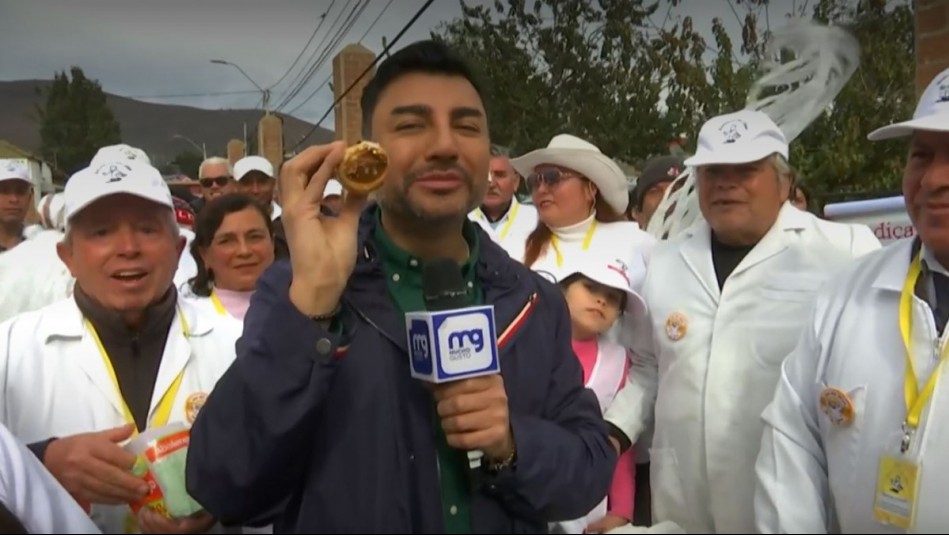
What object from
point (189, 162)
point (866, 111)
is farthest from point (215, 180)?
point (866, 111)

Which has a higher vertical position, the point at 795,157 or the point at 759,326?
the point at 795,157

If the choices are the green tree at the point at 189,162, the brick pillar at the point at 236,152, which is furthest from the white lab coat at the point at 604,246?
the brick pillar at the point at 236,152

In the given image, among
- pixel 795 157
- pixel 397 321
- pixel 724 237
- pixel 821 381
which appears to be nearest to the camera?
pixel 397 321

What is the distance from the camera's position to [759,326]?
2.74 metres

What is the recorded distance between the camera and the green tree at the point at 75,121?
3049mm

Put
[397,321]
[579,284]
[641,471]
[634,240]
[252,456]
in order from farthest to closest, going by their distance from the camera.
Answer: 1. [634,240]
2. [641,471]
3. [579,284]
4. [397,321]
5. [252,456]

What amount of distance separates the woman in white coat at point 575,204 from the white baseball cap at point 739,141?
3.02ft

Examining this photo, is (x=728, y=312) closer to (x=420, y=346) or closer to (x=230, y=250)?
(x=420, y=346)

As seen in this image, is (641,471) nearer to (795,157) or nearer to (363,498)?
(363,498)

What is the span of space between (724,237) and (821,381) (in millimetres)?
866

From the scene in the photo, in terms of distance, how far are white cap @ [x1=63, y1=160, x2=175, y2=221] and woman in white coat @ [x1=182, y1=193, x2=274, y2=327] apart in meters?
1.06

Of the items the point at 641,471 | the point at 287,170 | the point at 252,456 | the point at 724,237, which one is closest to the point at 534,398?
the point at 252,456

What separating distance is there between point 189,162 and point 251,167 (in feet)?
1.66

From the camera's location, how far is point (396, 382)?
1625 mm
